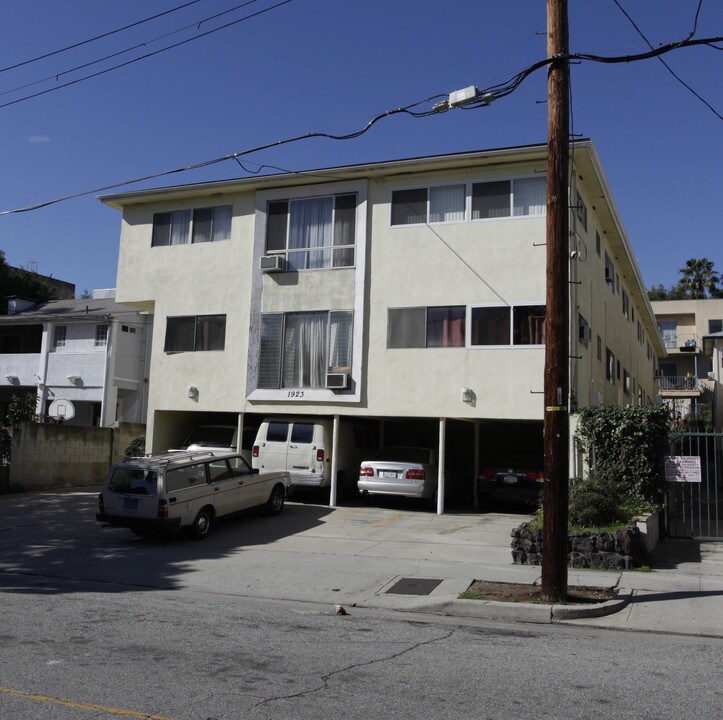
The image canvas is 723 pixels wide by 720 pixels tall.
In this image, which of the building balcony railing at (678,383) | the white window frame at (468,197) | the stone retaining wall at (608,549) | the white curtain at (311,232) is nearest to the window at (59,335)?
the white curtain at (311,232)

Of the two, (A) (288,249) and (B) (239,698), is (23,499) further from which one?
(B) (239,698)

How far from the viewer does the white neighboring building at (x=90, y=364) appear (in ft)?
98.0

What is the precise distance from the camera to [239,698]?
5.30 m

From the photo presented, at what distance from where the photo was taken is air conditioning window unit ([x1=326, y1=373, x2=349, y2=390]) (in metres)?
17.6

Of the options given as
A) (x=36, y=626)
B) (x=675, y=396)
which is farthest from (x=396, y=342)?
(x=675, y=396)

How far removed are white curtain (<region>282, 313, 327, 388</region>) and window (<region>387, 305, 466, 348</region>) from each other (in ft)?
5.95

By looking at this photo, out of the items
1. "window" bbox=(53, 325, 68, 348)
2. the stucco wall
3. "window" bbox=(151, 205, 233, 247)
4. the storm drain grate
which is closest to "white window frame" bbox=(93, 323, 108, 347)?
"window" bbox=(53, 325, 68, 348)

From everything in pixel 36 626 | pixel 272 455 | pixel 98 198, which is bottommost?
pixel 36 626

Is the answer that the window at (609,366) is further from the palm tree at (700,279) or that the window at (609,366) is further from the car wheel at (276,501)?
the palm tree at (700,279)

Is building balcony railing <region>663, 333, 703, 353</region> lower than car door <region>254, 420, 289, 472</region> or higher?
higher

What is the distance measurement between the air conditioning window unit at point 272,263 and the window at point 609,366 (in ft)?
33.9

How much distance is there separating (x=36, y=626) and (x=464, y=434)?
54.4 ft

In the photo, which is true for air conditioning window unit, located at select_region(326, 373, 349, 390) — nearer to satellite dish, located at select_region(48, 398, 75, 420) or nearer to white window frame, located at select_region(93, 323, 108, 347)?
satellite dish, located at select_region(48, 398, 75, 420)

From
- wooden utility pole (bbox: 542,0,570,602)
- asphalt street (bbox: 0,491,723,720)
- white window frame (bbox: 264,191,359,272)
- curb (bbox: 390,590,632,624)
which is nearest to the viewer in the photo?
asphalt street (bbox: 0,491,723,720)
